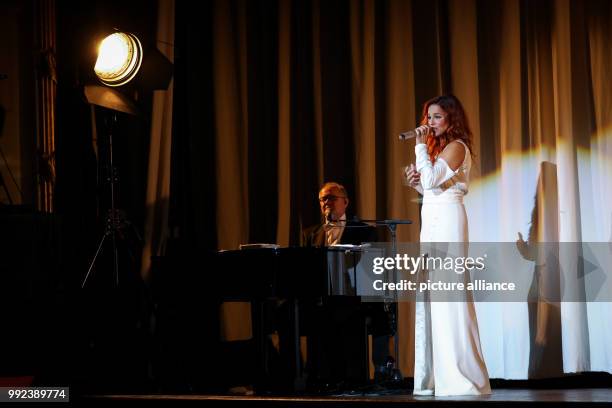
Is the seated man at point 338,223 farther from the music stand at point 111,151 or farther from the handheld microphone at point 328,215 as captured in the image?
the music stand at point 111,151

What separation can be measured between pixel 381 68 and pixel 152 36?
1.68 m

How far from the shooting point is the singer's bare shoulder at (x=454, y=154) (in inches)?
185

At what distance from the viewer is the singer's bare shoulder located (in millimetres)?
4688

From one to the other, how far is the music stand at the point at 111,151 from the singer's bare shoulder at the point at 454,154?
2.19 meters

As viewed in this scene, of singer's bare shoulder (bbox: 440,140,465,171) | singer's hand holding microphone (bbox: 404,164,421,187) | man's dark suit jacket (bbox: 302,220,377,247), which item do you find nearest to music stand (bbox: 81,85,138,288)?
man's dark suit jacket (bbox: 302,220,377,247)

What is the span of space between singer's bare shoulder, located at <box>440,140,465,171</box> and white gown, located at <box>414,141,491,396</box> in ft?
0.08

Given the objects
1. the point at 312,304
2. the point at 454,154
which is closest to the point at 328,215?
the point at 312,304

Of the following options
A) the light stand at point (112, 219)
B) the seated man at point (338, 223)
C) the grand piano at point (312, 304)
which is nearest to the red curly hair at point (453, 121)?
the grand piano at point (312, 304)

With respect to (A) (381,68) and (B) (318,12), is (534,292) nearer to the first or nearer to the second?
(A) (381,68)

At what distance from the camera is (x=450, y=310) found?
4660 millimetres

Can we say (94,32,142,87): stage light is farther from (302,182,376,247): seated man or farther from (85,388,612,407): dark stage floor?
(85,388,612,407): dark stage floor

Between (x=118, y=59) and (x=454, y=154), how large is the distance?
2.44m

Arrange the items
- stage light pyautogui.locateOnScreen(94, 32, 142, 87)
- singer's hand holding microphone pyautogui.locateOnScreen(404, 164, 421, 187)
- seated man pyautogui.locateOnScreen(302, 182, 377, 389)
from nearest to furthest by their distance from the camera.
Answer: singer's hand holding microphone pyautogui.locateOnScreen(404, 164, 421, 187), seated man pyautogui.locateOnScreen(302, 182, 377, 389), stage light pyautogui.locateOnScreen(94, 32, 142, 87)

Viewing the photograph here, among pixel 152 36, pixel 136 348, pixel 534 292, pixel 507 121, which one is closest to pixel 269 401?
pixel 136 348
